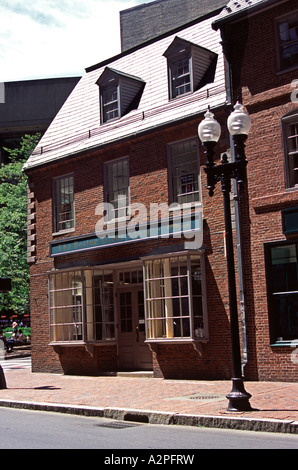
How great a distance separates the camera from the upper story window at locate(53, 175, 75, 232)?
64.4ft

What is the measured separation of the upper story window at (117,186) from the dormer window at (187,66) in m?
2.53

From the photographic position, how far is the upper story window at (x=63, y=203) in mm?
19625

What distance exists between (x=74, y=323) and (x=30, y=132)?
31.4 meters

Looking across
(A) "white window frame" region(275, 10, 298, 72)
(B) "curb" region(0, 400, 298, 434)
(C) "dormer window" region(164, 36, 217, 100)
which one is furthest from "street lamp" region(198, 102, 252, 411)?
(C) "dormer window" region(164, 36, 217, 100)

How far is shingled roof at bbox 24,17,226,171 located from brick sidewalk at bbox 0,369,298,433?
22.6ft

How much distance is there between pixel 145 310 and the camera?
16562 millimetres

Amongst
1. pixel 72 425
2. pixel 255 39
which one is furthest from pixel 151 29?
pixel 72 425

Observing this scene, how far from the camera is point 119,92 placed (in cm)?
1877

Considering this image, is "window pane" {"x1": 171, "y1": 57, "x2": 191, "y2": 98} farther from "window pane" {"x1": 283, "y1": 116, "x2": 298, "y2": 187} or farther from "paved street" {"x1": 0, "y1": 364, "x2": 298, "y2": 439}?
"paved street" {"x1": 0, "y1": 364, "x2": 298, "y2": 439}

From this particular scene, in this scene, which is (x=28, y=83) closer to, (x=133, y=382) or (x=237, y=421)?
(x=133, y=382)

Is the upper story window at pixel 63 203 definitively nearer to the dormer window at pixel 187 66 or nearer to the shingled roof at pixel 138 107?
the shingled roof at pixel 138 107

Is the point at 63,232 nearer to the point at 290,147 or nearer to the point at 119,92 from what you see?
the point at 119,92

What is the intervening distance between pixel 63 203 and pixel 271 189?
7.94 metres

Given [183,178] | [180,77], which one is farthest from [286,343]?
[180,77]
